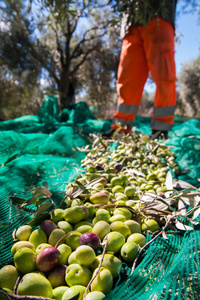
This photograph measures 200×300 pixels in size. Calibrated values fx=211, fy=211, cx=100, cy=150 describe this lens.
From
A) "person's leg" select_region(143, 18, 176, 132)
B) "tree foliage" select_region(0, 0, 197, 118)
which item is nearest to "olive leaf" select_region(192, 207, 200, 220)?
"person's leg" select_region(143, 18, 176, 132)

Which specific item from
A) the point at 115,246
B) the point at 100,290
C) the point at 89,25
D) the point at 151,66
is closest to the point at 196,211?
the point at 115,246

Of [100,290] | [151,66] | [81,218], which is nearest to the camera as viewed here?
[100,290]

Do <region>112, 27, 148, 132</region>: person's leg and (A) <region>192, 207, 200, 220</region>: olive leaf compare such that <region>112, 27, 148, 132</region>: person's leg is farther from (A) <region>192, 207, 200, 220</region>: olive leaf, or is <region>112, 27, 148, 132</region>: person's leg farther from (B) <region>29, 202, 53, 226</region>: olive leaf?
(B) <region>29, 202, 53, 226</region>: olive leaf

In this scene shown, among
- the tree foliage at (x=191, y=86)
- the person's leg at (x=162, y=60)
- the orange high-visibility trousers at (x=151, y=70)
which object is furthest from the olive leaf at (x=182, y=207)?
the tree foliage at (x=191, y=86)

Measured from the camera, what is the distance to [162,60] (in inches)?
113

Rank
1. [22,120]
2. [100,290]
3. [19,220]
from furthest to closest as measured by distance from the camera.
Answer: [22,120], [19,220], [100,290]

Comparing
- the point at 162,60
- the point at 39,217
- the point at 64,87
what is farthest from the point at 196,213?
the point at 64,87

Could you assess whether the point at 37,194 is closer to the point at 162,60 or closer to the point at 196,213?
the point at 196,213

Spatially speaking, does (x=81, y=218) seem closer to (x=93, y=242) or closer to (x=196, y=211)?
(x=93, y=242)

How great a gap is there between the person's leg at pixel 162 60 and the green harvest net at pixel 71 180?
68 cm

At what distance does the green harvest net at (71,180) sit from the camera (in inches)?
26.4

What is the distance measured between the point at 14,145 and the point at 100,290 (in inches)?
76.9

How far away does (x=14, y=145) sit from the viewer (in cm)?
235

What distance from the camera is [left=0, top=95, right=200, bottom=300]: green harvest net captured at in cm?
67
